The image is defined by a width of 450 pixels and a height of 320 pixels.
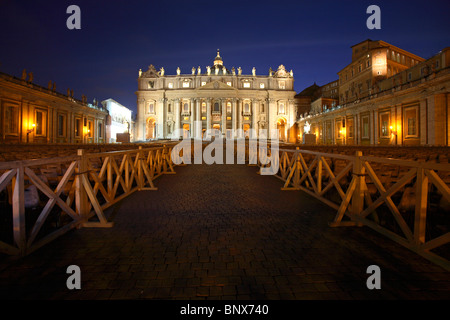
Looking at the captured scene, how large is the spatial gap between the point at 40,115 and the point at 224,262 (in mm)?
38107

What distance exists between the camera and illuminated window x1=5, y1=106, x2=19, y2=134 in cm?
2620

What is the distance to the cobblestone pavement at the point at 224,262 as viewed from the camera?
2.48 metres

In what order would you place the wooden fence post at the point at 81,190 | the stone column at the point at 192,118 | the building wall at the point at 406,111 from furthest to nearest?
the stone column at the point at 192,118 < the building wall at the point at 406,111 < the wooden fence post at the point at 81,190

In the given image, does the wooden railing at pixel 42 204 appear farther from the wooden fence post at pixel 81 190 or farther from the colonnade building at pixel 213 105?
the colonnade building at pixel 213 105

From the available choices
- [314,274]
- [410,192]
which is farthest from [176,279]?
[410,192]

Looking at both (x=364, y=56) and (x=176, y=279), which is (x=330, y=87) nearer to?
(x=364, y=56)

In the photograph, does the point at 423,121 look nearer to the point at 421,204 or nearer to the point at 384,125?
the point at 384,125

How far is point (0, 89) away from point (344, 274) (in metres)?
34.0

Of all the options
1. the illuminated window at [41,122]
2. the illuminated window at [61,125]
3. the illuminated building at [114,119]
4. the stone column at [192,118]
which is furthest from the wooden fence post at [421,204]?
the stone column at [192,118]

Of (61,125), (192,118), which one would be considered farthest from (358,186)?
(192,118)

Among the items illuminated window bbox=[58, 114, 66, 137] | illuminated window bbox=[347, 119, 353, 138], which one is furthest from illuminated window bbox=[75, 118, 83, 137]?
illuminated window bbox=[347, 119, 353, 138]

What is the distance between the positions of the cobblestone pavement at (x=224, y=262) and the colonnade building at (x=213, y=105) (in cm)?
6438

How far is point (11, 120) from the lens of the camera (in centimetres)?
2695

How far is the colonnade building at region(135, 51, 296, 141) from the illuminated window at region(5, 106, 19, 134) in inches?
1658
